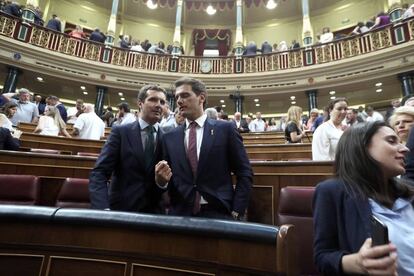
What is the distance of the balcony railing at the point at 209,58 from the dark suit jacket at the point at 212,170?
26.6ft

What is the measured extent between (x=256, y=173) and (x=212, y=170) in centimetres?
123

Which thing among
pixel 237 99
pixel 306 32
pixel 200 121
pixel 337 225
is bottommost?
pixel 337 225

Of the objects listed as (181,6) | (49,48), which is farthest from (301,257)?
(181,6)

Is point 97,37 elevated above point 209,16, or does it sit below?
below

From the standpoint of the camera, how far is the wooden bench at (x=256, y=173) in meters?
2.58

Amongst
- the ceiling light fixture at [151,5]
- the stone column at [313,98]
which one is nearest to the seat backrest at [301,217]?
the stone column at [313,98]

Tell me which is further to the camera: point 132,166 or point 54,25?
point 54,25

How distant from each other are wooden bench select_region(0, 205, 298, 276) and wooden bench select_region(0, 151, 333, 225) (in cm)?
157

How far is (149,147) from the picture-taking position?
74.2 inches

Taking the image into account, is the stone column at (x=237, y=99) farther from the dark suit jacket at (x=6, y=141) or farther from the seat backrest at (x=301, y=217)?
the seat backrest at (x=301, y=217)

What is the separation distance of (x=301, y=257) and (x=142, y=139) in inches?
47.9

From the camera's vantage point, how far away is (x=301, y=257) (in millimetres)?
1670

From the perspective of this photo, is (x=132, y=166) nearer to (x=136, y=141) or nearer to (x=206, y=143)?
(x=136, y=141)

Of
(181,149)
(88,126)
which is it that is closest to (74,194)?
(181,149)
